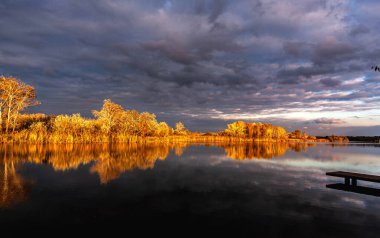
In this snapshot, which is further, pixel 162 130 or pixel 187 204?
pixel 162 130

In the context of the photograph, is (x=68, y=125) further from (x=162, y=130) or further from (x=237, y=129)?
(x=237, y=129)

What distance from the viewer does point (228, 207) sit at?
36.3ft

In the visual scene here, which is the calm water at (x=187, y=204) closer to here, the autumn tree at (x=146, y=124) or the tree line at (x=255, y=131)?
the autumn tree at (x=146, y=124)

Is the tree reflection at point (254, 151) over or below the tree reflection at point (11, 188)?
over

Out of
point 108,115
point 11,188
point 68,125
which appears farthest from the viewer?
point 108,115

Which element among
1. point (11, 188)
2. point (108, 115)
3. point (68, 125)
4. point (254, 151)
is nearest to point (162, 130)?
point (108, 115)

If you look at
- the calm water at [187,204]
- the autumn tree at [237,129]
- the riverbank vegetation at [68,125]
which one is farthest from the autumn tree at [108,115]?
the autumn tree at [237,129]

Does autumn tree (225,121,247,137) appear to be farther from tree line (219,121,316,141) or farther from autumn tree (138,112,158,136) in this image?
autumn tree (138,112,158,136)

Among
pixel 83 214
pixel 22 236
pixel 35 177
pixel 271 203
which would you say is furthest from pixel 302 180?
pixel 35 177

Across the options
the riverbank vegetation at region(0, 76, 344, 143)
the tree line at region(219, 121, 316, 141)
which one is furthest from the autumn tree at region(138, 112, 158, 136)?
the tree line at region(219, 121, 316, 141)

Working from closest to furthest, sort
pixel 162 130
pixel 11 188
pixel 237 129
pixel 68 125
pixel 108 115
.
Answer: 1. pixel 11 188
2. pixel 68 125
3. pixel 108 115
4. pixel 162 130
5. pixel 237 129

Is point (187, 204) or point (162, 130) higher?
point (162, 130)

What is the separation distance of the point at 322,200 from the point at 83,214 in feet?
34.5

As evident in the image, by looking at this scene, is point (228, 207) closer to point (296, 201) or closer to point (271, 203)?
point (271, 203)
